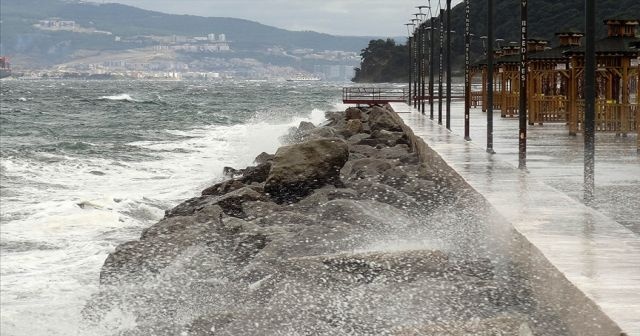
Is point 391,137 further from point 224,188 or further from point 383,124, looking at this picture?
point 224,188

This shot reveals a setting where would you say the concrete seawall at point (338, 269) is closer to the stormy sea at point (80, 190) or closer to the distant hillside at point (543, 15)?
the stormy sea at point (80, 190)

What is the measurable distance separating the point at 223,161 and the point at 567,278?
25.6 metres

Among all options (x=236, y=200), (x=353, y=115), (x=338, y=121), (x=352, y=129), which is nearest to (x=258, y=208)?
(x=236, y=200)

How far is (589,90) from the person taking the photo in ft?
40.3

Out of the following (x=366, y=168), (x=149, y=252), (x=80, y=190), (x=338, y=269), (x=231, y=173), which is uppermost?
(x=366, y=168)

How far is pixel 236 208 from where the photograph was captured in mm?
14945

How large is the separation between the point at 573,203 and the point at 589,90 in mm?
1626

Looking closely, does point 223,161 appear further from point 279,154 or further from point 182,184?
point 279,154

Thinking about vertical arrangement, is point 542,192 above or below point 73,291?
above

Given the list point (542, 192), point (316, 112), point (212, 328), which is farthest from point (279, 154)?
point (316, 112)

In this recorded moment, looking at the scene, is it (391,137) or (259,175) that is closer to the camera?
(259,175)

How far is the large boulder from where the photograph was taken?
15891mm

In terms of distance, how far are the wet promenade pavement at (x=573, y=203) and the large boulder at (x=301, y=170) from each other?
6.64 feet

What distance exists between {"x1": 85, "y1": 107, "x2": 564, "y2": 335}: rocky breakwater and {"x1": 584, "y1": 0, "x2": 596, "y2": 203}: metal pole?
1501 millimetres
